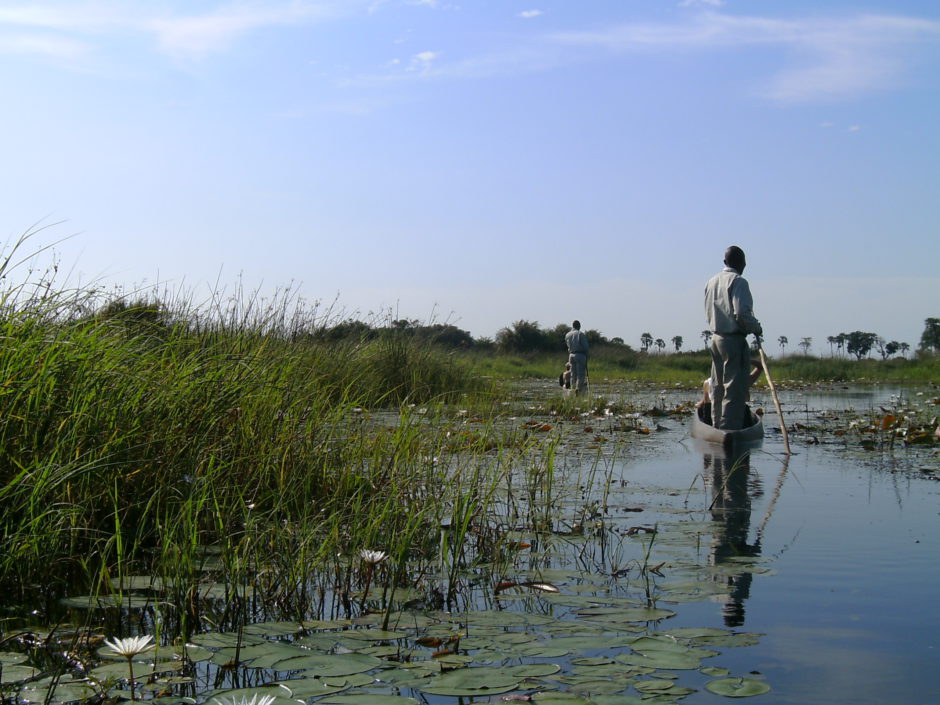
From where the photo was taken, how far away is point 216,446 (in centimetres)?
518

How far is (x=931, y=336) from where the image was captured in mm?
51531

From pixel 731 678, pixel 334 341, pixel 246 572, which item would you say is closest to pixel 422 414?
pixel 246 572

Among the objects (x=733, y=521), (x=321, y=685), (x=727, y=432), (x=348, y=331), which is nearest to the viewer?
(x=321, y=685)

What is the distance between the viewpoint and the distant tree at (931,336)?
147 feet

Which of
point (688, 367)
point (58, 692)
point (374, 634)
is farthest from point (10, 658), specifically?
point (688, 367)

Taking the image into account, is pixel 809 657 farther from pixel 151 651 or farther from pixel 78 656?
pixel 78 656

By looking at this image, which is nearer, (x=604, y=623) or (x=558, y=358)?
(x=604, y=623)

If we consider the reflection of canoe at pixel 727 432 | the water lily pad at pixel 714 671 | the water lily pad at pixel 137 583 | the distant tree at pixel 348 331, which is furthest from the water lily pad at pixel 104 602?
the distant tree at pixel 348 331

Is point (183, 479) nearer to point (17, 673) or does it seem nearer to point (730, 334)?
point (17, 673)

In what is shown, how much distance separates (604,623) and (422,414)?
3008mm

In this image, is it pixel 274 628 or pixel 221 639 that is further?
pixel 274 628

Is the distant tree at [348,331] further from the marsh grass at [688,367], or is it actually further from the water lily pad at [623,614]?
the marsh grass at [688,367]

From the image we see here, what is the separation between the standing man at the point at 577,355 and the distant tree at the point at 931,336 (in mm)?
30678

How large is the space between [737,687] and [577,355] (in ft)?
55.0
